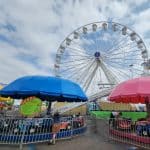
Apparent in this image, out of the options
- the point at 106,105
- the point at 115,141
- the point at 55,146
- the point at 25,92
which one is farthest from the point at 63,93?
the point at 106,105

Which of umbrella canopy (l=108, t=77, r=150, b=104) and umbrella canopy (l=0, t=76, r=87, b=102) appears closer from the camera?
umbrella canopy (l=108, t=77, r=150, b=104)

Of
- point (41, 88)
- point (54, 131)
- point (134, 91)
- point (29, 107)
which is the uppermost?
point (41, 88)

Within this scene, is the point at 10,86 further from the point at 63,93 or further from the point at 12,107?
the point at 12,107

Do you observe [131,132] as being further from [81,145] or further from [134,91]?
[81,145]

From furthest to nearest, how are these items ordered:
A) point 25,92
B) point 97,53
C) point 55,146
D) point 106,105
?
point 106,105 → point 97,53 → point 25,92 → point 55,146

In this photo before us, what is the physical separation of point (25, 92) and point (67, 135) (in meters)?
2.69

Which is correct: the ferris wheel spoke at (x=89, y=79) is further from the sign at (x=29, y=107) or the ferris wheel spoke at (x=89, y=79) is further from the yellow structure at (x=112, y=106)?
the sign at (x=29, y=107)

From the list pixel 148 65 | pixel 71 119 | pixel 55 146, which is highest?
pixel 148 65

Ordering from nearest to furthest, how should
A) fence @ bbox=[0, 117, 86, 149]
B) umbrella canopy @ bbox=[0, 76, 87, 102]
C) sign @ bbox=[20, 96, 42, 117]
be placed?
sign @ bbox=[20, 96, 42, 117]
fence @ bbox=[0, 117, 86, 149]
umbrella canopy @ bbox=[0, 76, 87, 102]

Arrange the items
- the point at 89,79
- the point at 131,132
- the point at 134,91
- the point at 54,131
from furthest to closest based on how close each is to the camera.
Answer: the point at 89,79, the point at 131,132, the point at 54,131, the point at 134,91

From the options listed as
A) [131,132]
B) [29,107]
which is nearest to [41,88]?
[29,107]

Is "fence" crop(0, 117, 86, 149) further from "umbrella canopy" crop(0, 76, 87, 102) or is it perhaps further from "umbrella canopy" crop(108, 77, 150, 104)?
"umbrella canopy" crop(108, 77, 150, 104)

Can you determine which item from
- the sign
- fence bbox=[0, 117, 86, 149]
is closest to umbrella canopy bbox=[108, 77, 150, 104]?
fence bbox=[0, 117, 86, 149]

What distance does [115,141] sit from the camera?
9562 mm
